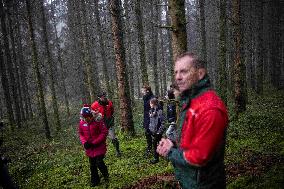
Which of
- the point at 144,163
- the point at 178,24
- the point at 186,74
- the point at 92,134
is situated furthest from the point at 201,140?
the point at 144,163

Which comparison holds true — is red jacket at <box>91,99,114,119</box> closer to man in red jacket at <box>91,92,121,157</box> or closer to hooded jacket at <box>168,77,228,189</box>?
man in red jacket at <box>91,92,121,157</box>

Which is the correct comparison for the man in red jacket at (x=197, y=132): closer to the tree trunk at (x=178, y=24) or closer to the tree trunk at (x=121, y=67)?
the tree trunk at (x=178, y=24)

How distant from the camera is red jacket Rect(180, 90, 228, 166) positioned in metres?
2.68

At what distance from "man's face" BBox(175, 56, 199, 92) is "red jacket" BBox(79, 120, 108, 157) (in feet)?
18.9

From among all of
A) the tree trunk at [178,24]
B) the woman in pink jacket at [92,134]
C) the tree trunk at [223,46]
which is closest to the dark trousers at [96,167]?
the woman in pink jacket at [92,134]

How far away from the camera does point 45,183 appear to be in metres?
10.4

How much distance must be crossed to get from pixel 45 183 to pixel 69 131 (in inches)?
504

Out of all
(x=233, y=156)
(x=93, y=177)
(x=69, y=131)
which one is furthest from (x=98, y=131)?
(x=69, y=131)

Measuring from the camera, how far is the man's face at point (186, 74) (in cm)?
302

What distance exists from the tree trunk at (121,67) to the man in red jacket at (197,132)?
12128mm

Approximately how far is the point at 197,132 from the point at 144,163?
8348 mm

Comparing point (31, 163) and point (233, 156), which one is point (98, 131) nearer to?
point (233, 156)

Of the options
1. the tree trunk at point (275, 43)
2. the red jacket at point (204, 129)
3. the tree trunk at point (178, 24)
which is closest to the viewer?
the red jacket at point (204, 129)

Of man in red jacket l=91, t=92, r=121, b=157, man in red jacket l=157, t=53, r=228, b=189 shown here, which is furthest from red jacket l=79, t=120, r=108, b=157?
man in red jacket l=157, t=53, r=228, b=189
